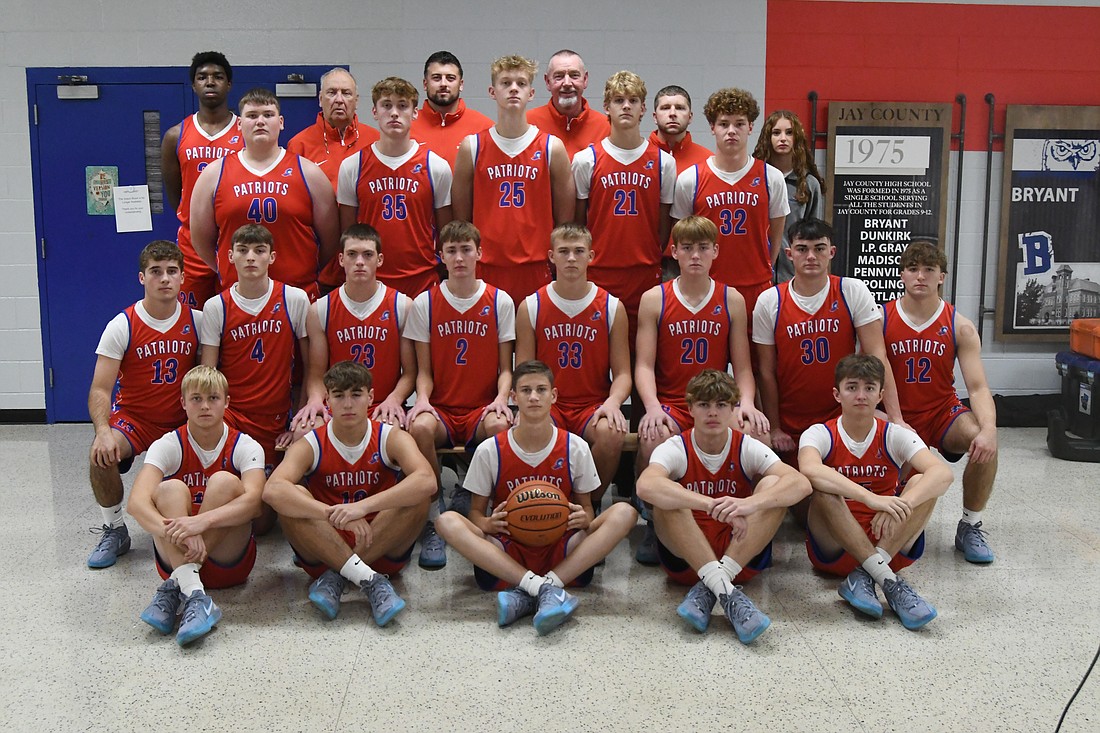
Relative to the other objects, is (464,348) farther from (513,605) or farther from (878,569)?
(878,569)

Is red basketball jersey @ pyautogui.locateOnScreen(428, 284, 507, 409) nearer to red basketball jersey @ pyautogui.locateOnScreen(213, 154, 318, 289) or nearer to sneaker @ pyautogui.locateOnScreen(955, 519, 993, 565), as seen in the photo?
red basketball jersey @ pyautogui.locateOnScreen(213, 154, 318, 289)

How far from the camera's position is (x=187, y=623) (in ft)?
8.37

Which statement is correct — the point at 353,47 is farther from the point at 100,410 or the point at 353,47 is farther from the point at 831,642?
the point at 831,642

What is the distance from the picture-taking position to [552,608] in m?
2.61

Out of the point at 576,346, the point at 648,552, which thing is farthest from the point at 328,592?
the point at 576,346

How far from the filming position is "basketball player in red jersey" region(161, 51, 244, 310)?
394 cm

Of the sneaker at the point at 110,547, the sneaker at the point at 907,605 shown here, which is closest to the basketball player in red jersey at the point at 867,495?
the sneaker at the point at 907,605

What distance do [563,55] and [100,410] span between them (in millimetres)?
2383

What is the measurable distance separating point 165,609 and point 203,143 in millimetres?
2195

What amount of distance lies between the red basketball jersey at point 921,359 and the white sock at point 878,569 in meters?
0.86

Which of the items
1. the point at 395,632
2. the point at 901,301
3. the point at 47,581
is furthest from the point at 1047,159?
the point at 47,581

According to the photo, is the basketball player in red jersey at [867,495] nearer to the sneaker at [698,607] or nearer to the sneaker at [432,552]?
the sneaker at [698,607]

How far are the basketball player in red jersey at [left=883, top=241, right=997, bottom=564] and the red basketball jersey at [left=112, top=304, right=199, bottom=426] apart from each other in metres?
2.66

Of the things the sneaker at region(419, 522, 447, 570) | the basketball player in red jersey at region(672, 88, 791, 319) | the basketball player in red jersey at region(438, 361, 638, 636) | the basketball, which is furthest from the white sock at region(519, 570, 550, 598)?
the basketball player in red jersey at region(672, 88, 791, 319)
